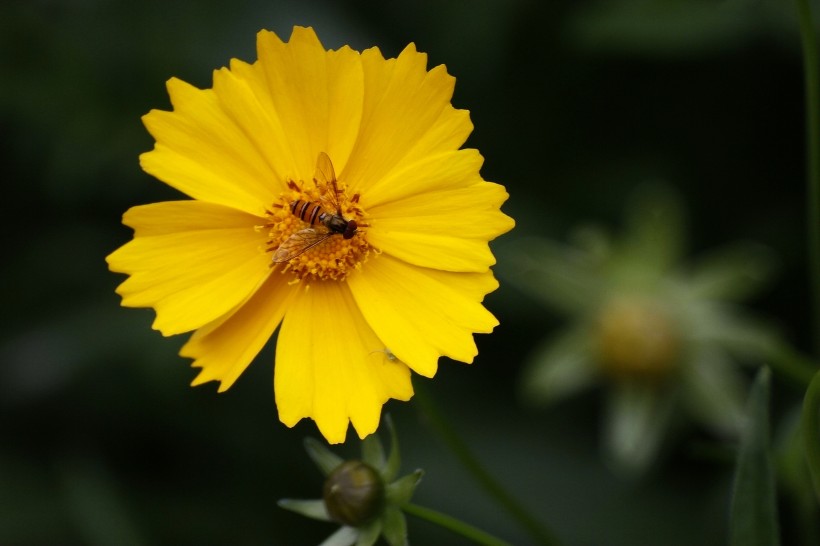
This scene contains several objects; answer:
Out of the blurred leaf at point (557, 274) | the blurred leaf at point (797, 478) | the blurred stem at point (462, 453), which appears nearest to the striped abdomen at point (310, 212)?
the blurred stem at point (462, 453)

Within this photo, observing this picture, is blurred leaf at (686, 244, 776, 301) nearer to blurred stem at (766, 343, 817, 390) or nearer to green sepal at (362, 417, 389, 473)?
blurred stem at (766, 343, 817, 390)

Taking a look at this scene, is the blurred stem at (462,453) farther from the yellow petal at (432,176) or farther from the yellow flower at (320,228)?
the yellow petal at (432,176)

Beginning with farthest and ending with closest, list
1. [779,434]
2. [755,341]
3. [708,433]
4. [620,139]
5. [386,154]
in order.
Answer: [620,139]
[708,433]
[779,434]
[755,341]
[386,154]

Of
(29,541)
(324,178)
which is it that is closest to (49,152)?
(29,541)

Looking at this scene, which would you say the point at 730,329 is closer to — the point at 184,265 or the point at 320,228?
the point at 320,228

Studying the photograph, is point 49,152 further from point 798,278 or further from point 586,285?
point 798,278
